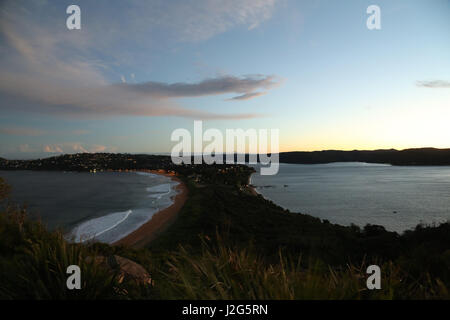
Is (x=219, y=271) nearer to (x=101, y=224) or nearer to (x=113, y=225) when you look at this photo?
(x=113, y=225)

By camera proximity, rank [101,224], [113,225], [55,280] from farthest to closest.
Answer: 1. [101,224]
2. [113,225]
3. [55,280]

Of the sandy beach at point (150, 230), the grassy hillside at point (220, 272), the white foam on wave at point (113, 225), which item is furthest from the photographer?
the white foam on wave at point (113, 225)

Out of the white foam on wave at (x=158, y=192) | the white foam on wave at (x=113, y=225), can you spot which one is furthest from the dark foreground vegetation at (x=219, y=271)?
the white foam on wave at (x=158, y=192)

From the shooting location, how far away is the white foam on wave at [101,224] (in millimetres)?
25156

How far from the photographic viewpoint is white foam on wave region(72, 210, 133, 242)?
25156 millimetres

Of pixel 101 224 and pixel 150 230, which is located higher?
pixel 150 230

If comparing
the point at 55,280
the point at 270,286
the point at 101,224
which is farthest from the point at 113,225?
the point at 270,286

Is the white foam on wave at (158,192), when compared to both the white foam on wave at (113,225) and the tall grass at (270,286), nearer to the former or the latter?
the white foam on wave at (113,225)

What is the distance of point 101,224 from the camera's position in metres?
28.6

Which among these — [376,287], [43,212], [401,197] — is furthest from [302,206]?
[376,287]

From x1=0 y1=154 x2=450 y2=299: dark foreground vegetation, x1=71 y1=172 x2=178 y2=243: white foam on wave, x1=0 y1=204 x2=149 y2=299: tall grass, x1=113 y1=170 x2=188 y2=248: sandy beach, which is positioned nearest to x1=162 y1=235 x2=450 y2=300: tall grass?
x1=0 y1=154 x2=450 y2=299: dark foreground vegetation

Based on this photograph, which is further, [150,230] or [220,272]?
[150,230]

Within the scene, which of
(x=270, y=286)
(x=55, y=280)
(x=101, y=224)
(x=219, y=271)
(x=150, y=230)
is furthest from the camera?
(x=101, y=224)
